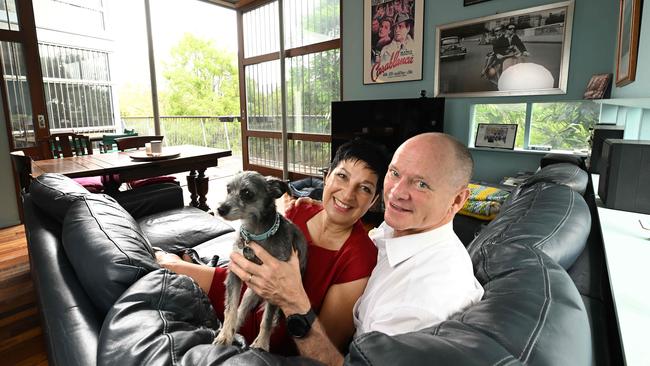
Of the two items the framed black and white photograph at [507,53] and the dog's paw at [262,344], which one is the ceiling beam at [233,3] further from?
the dog's paw at [262,344]

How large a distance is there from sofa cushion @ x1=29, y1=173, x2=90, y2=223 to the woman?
53cm

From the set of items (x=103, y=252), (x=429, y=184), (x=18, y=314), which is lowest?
(x=18, y=314)

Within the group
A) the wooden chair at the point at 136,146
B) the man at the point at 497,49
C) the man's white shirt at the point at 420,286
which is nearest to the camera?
the man's white shirt at the point at 420,286

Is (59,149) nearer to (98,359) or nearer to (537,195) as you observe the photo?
(98,359)

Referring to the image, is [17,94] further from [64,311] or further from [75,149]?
[64,311]

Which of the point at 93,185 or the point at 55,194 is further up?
the point at 55,194

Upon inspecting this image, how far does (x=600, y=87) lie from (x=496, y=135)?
1046mm

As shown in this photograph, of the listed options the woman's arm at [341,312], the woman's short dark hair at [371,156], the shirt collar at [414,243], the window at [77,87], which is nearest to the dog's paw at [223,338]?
the woman's arm at [341,312]

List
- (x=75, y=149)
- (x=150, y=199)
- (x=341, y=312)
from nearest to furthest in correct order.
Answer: (x=341, y=312) < (x=150, y=199) < (x=75, y=149)

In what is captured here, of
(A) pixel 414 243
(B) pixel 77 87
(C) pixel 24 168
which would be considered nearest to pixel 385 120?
(A) pixel 414 243

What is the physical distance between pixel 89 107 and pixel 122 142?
10.7 feet

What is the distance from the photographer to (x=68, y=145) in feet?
11.3

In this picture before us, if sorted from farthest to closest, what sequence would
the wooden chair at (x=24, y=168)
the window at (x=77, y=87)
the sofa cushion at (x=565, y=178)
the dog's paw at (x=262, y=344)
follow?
the window at (x=77, y=87) → the wooden chair at (x=24, y=168) → the sofa cushion at (x=565, y=178) → the dog's paw at (x=262, y=344)

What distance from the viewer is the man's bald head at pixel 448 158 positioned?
91 centimetres
